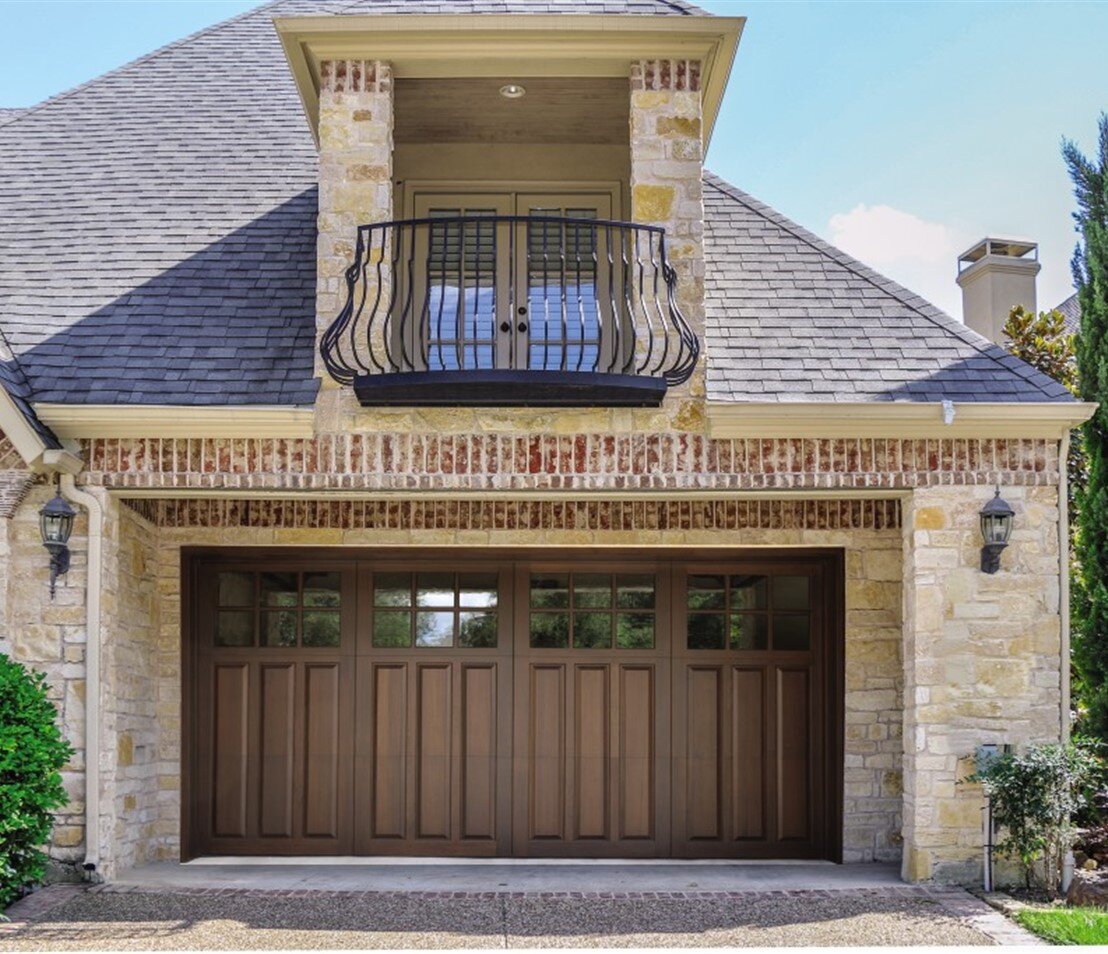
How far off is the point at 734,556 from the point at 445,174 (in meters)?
3.56

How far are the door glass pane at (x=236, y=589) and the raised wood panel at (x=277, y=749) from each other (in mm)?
492

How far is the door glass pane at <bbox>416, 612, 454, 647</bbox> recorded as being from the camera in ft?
33.4

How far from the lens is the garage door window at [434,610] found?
1019 cm

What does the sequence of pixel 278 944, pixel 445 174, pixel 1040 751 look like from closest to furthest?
pixel 278 944, pixel 1040 751, pixel 445 174

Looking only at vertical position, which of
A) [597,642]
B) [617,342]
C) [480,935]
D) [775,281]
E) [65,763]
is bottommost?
[480,935]

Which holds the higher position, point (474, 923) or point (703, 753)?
point (703, 753)

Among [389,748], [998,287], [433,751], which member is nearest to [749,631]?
[433,751]

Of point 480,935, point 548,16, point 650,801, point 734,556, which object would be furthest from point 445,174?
point 480,935

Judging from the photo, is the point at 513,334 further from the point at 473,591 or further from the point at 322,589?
the point at 322,589

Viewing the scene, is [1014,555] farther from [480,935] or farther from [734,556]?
[480,935]

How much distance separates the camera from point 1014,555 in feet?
28.6

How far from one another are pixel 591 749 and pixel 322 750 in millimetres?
1906

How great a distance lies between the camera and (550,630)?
1019 cm

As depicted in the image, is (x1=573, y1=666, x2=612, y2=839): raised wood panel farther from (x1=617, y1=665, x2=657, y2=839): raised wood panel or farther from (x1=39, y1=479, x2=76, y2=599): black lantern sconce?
(x1=39, y1=479, x2=76, y2=599): black lantern sconce
